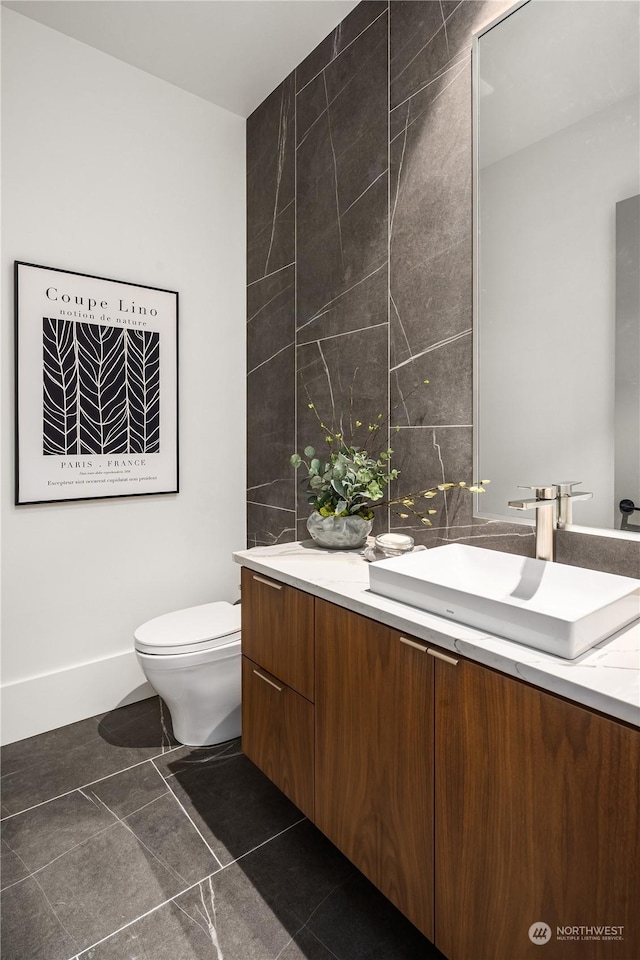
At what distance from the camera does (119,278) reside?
2311mm

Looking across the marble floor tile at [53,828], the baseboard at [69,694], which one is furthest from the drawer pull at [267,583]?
the baseboard at [69,694]

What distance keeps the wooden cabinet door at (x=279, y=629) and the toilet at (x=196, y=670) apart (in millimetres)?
286

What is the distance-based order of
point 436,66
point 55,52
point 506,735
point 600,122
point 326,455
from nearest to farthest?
point 506,735 → point 600,122 → point 436,66 → point 55,52 → point 326,455

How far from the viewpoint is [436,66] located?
1693 mm

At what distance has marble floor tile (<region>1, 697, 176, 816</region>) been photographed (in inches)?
72.2

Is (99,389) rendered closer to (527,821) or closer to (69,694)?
(69,694)

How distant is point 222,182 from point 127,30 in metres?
0.67

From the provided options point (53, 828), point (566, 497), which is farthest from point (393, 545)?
point (53, 828)

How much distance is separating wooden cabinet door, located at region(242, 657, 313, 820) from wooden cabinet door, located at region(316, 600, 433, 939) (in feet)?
0.19

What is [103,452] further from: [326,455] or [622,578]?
[622,578]

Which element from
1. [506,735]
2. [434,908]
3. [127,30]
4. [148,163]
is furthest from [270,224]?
[434,908]

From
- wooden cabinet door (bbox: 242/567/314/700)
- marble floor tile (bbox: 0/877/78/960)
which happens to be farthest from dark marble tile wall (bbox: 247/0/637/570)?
A: marble floor tile (bbox: 0/877/78/960)

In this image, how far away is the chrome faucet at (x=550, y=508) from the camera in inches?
51.1

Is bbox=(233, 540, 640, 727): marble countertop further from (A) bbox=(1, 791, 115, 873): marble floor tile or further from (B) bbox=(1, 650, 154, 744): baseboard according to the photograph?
(B) bbox=(1, 650, 154, 744): baseboard
